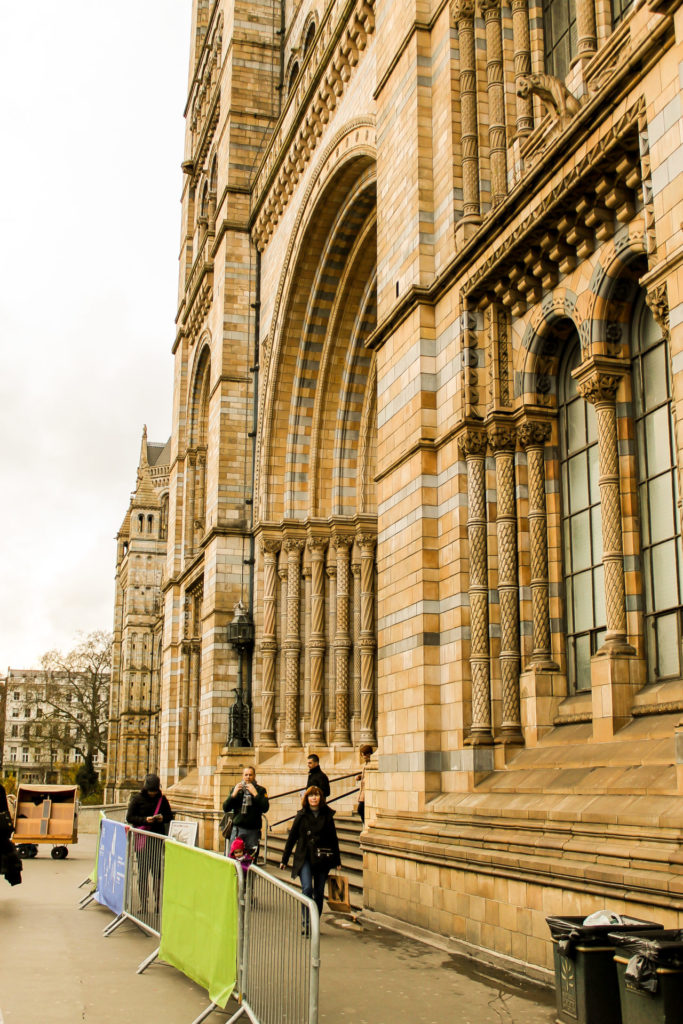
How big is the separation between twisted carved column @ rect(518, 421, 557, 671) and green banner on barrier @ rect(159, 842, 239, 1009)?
4.26 meters

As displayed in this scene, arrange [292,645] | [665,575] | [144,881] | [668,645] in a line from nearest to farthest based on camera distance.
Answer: [668,645], [665,575], [144,881], [292,645]

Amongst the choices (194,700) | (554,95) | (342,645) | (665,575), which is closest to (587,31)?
(554,95)

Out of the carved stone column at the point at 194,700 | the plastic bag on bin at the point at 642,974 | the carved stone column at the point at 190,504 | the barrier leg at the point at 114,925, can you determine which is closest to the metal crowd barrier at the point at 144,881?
the barrier leg at the point at 114,925

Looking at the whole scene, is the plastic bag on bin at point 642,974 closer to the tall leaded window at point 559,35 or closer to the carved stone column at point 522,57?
the carved stone column at point 522,57

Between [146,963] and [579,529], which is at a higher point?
[579,529]

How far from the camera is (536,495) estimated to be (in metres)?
11.6

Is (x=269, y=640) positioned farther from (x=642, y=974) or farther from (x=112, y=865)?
(x=642, y=974)

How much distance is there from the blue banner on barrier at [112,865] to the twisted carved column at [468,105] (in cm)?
831

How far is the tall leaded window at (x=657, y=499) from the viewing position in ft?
31.3

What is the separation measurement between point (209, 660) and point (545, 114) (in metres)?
15.1

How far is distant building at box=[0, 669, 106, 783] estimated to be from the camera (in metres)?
66.3

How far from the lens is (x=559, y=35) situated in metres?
12.3

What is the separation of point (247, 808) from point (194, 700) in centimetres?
1714

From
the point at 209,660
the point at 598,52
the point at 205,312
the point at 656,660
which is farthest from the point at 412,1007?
the point at 205,312
